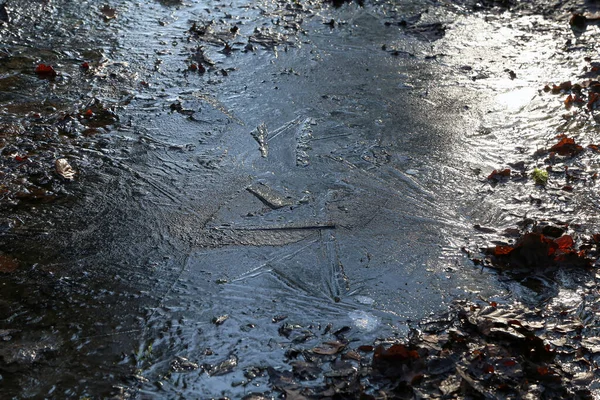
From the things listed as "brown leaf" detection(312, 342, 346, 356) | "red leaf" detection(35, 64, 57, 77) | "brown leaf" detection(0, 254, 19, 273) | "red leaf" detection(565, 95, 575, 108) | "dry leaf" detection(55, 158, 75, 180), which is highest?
"red leaf" detection(565, 95, 575, 108)

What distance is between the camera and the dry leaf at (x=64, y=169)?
12.7 feet

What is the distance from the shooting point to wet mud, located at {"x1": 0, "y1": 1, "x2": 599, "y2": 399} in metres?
2.80

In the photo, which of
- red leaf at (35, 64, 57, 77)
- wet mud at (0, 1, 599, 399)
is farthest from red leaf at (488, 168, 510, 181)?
red leaf at (35, 64, 57, 77)

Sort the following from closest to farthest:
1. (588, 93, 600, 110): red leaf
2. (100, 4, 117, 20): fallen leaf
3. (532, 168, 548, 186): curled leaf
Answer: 1. (532, 168, 548, 186): curled leaf
2. (588, 93, 600, 110): red leaf
3. (100, 4, 117, 20): fallen leaf

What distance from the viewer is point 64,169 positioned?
3.90m

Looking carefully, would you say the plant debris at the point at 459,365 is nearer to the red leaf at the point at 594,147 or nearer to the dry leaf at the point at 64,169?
the red leaf at the point at 594,147

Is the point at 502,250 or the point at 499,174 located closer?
the point at 502,250

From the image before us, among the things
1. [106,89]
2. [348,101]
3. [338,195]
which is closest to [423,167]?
[338,195]

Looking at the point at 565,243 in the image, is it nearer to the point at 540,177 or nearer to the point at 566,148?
the point at 540,177

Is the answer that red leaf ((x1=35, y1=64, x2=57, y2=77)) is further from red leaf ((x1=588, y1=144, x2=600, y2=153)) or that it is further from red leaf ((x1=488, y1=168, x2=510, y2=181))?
red leaf ((x1=588, y1=144, x2=600, y2=153))

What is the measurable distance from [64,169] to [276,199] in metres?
1.50

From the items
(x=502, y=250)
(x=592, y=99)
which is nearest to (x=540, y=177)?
(x=502, y=250)

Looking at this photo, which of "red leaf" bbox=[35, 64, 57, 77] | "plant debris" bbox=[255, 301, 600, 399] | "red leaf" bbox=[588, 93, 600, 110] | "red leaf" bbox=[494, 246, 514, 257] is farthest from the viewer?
"red leaf" bbox=[588, 93, 600, 110]

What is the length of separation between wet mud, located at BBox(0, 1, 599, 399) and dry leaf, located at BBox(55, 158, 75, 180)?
0.05ft
